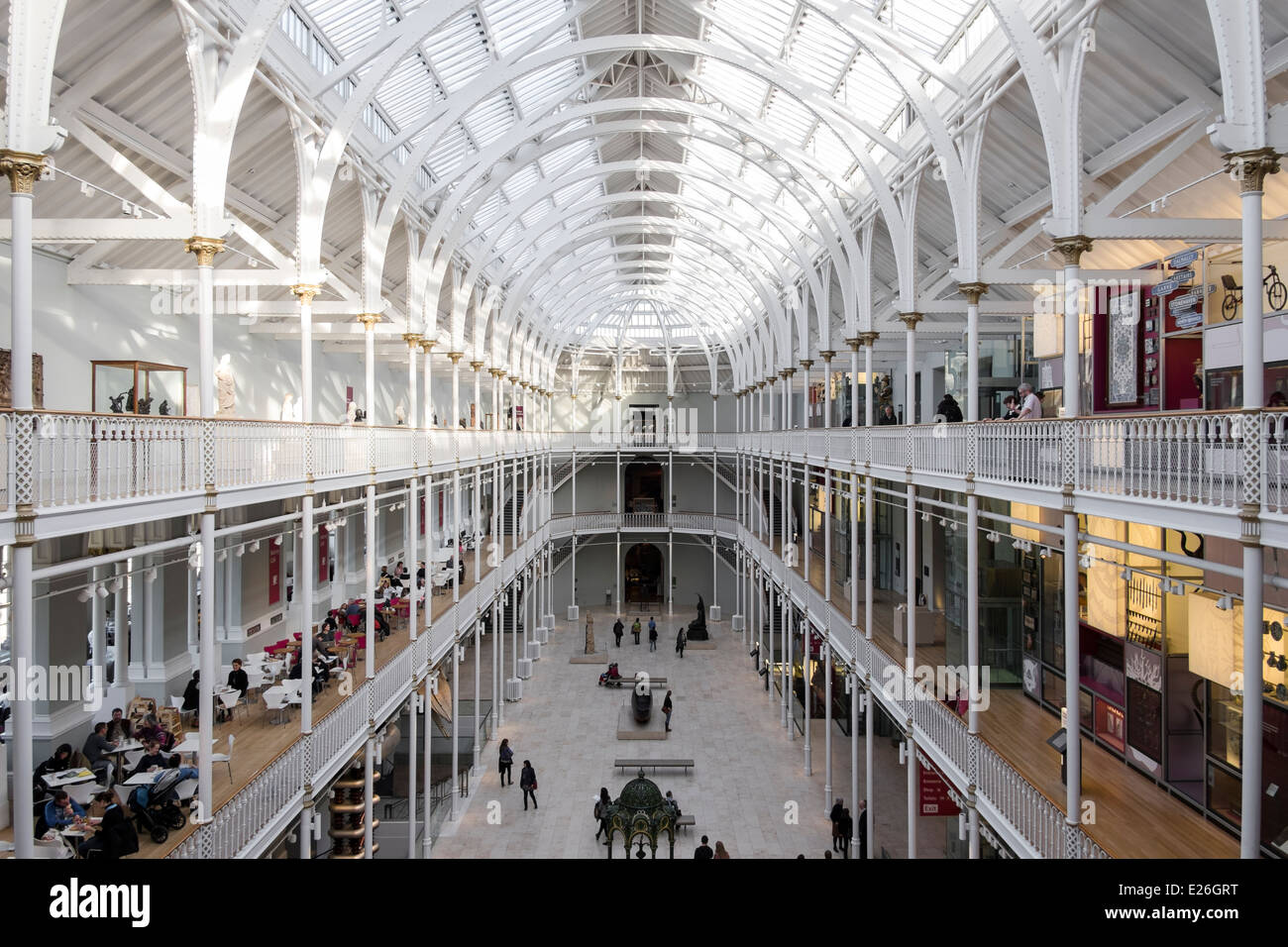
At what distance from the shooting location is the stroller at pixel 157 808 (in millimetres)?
10445

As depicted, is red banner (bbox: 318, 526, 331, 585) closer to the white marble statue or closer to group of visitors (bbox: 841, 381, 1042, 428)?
the white marble statue

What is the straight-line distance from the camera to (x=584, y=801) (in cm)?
2202

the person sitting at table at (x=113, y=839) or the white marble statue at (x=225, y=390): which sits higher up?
the white marble statue at (x=225, y=390)

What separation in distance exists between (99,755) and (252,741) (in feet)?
7.39

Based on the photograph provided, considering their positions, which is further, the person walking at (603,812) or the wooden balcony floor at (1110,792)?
the person walking at (603,812)

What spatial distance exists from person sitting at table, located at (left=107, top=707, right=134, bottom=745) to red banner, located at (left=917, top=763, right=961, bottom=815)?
14.0 meters

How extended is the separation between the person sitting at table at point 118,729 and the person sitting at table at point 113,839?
149 inches

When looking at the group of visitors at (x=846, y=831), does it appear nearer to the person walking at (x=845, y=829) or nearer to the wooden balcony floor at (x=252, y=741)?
the person walking at (x=845, y=829)

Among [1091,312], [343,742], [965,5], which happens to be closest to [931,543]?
[1091,312]

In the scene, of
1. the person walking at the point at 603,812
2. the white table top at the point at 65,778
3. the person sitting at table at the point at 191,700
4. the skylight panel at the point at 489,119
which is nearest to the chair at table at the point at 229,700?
the person sitting at table at the point at 191,700

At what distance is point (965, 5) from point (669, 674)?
26.3 metres

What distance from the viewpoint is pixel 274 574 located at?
74.2 ft

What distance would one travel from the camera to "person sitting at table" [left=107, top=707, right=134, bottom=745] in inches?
525
